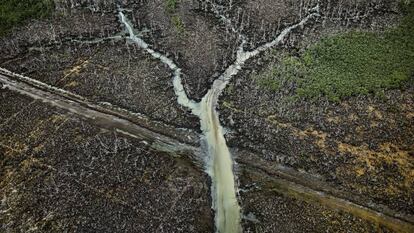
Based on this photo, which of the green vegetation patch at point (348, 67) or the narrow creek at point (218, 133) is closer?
the narrow creek at point (218, 133)

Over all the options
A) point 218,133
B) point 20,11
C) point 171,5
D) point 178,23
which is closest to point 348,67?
point 218,133

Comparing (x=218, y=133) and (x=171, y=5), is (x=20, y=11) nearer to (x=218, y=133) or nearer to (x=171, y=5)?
(x=171, y=5)

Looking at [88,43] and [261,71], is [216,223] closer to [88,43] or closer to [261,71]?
[261,71]

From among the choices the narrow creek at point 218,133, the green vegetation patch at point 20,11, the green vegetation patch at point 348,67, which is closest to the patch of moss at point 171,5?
the narrow creek at point 218,133

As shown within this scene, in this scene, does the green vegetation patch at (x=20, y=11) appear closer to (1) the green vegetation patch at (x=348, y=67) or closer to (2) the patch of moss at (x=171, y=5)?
(2) the patch of moss at (x=171, y=5)

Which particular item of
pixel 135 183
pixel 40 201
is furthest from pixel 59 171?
pixel 135 183

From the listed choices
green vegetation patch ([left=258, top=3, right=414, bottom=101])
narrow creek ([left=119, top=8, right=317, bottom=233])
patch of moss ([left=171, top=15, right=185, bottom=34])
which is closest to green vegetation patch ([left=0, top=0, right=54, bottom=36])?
narrow creek ([left=119, top=8, right=317, bottom=233])
